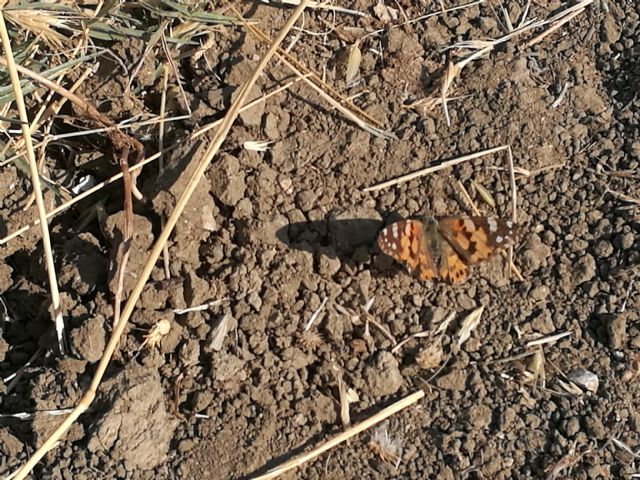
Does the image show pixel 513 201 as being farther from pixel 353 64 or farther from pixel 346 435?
pixel 346 435

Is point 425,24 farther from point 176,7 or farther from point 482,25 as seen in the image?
point 176,7

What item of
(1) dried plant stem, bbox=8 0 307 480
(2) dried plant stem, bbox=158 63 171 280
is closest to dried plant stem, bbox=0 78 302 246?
(2) dried plant stem, bbox=158 63 171 280

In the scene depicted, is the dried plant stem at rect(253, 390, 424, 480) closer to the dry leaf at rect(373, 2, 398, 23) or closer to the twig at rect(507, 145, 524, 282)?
the twig at rect(507, 145, 524, 282)

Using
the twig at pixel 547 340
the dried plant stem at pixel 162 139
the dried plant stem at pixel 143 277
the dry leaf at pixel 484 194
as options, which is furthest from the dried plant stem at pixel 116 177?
the twig at pixel 547 340

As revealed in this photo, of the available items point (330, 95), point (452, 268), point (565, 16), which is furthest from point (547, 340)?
point (565, 16)

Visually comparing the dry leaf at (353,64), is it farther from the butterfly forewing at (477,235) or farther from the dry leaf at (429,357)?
the dry leaf at (429,357)

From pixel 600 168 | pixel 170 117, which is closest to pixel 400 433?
pixel 600 168

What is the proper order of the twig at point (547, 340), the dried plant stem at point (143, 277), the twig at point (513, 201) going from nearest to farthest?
the dried plant stem at point (143, 277) → the twig at point (547, 340) → the twig at point (513, 201)
